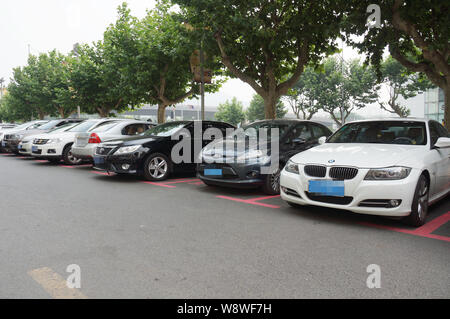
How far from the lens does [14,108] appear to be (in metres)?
42.0

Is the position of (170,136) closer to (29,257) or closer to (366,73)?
(29,257)

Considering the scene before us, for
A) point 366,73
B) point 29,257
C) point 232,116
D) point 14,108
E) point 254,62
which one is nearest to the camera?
point 29,257

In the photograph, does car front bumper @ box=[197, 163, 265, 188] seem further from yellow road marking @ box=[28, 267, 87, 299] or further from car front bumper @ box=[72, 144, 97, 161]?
car front bumper @ box=[72, 144, 97, 161]

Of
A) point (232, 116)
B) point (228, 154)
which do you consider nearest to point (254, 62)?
point (228, 154)

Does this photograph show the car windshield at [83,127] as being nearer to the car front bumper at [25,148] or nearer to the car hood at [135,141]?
the car front bumper at [25,148]

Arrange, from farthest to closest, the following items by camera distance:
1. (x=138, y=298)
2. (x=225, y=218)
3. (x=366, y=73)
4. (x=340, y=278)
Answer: (x=366, y=73), (x=225, y=218), (x=340, y=278), (x=138, y=298)

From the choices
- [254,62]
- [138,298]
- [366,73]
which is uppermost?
[366,73]

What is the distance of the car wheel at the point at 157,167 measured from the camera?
8516 mm

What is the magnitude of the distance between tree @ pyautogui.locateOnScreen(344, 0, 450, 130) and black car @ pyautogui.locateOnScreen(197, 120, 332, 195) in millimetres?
4013

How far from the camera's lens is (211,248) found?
3939mm

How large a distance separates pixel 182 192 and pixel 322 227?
3253mm

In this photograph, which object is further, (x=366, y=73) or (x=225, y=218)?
(x=366, y=73)

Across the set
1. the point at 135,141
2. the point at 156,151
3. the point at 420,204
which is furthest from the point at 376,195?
the point at 135,141

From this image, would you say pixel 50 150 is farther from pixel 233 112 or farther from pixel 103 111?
pixel 233 112
